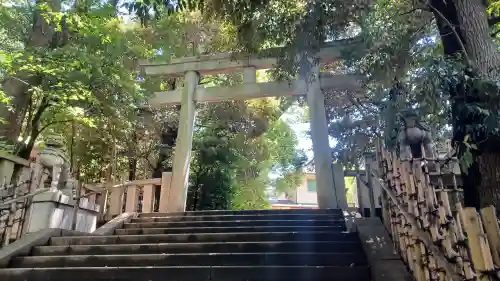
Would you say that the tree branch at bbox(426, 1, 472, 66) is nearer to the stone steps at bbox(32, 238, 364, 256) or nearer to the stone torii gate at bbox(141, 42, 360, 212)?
the stone steps at bbox(32, 238, 364, 256)

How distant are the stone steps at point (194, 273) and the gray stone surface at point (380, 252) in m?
0.20

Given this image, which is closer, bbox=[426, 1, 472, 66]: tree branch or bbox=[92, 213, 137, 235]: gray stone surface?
→ bbox=[426, 1, 472, 66]: tree branch

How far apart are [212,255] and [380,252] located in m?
1.88

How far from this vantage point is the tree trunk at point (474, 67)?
384cm

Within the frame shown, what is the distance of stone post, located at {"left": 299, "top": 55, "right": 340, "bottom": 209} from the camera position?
7914 mm

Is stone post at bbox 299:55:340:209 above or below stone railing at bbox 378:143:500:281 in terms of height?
above

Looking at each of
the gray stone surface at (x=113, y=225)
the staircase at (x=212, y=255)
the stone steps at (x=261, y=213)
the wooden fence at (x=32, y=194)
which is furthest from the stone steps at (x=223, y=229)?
the wooden fence at (x=32, y=194)

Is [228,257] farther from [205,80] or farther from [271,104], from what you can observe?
[205,80]

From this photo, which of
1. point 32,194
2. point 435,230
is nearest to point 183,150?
point 32,194

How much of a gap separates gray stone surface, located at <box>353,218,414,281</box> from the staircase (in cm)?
13

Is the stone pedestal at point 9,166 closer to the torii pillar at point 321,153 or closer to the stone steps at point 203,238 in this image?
the stone steps at point 203,238

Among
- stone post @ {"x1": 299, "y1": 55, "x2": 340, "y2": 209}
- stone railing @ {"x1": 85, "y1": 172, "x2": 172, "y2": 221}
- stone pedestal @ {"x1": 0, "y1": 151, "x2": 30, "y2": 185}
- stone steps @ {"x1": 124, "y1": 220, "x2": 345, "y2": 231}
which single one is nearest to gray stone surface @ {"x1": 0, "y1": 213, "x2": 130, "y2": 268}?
stone steps @ {"x1": 124, "y1": 220, "x2": 345, "y2": 231}

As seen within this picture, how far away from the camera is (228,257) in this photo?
14.3ft

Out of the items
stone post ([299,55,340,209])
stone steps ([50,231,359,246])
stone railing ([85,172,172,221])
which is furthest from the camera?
stone post ([299,55,340,209])
